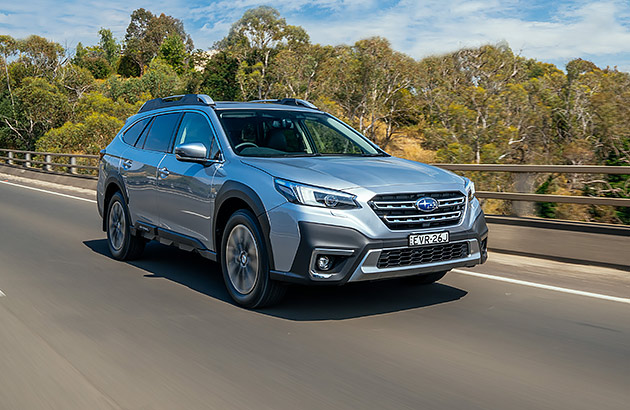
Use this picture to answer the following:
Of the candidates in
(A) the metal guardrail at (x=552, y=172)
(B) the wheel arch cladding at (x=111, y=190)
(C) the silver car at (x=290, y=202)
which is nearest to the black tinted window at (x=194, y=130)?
(C) the silver car at (x=290, y=202)

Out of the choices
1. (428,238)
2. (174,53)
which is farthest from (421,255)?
(174,53)

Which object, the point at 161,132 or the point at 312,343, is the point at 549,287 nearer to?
the point at 312,343

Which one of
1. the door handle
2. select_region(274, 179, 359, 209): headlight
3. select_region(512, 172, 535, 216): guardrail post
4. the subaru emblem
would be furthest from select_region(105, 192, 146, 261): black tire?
select_region(512, 172, 535, 216): guardrail post

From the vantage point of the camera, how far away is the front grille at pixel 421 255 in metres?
5.52

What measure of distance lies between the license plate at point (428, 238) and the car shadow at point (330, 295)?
2.40 ft

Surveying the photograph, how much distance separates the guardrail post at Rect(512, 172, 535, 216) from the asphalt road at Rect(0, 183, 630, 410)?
144 cm

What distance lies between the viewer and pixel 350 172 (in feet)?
19.1

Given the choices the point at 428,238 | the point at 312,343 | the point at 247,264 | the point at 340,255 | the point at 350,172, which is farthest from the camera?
the point at 247,264

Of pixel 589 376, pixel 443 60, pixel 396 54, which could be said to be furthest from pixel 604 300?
pixel 396 54

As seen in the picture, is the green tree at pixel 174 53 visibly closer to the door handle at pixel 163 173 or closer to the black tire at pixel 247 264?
the door handle at pixel 163 173

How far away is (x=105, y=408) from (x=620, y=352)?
3.41m

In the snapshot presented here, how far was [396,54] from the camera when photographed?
47.9 meters

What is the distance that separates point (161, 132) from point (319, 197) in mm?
3030

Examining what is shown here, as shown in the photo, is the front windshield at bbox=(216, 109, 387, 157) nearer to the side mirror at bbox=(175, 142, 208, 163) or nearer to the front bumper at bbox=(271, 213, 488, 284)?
the side mirror at bbox=(175, 142, 208, 163)
